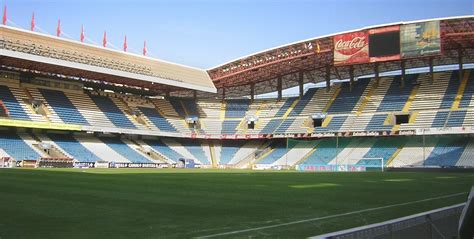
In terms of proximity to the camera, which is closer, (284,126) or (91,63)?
(91,63)

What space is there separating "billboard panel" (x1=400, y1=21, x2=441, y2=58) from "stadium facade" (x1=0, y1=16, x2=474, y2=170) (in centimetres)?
11

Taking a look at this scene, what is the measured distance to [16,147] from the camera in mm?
51188

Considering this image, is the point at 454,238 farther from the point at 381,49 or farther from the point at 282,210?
the point at 381,49

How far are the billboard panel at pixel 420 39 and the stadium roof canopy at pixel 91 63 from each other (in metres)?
26.7

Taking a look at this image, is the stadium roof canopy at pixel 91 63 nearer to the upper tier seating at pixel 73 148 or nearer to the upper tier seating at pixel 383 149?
the upper tier seating at pixel 73 148

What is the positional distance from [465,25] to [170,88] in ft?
128

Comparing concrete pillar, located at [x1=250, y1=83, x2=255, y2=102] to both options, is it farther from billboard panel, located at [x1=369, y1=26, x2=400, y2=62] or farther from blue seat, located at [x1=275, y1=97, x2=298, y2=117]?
billboard panel, located at [x1=369, y1=26, x2=400, y2=62]

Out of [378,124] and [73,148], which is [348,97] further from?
[73,148]

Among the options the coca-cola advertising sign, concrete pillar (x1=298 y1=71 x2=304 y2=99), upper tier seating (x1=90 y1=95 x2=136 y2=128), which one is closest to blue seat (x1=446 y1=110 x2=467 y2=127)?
the coca-cola advertising sign

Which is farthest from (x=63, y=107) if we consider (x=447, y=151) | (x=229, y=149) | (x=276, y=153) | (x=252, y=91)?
(x=447, y=151)

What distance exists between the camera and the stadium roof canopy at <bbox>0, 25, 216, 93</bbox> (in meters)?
49.5

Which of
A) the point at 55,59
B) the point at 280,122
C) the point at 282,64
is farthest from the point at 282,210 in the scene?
the point at 280,122

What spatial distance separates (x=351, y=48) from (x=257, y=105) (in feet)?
74.7

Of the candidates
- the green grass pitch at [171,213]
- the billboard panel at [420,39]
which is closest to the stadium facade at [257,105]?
the billboard panel at [420,39]
